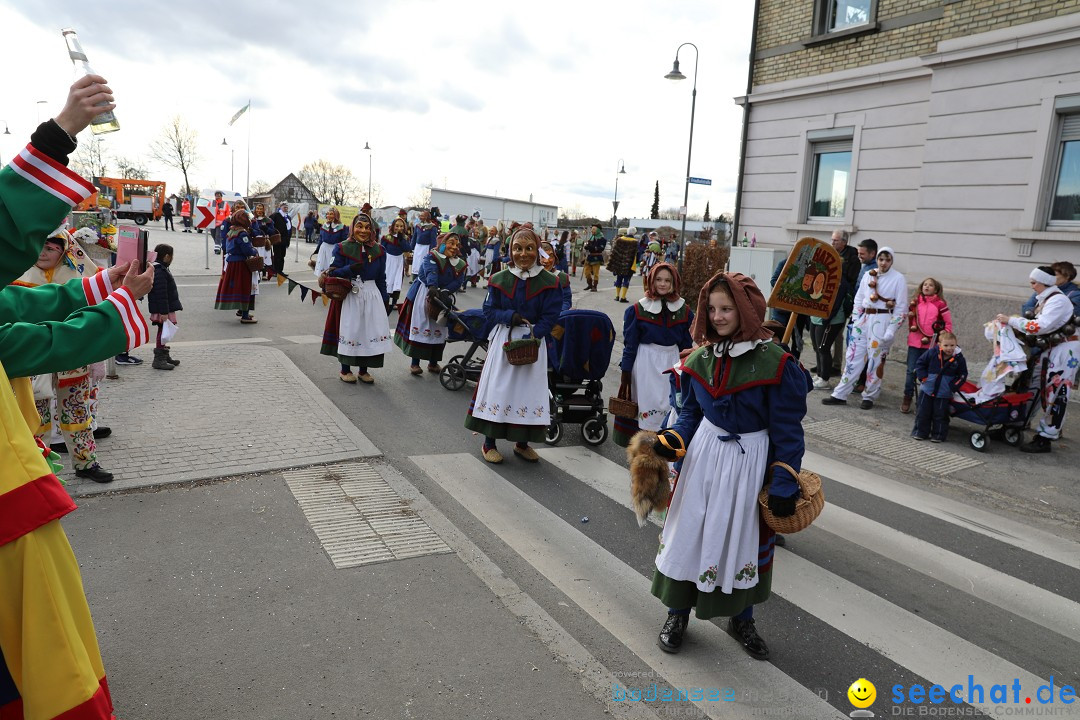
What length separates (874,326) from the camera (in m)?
9.54

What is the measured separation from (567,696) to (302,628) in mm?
1433

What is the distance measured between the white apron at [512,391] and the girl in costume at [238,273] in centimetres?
839

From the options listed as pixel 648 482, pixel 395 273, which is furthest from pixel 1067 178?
pixel 395 273

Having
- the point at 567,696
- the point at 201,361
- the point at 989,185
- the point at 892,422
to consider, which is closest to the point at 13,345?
the point at 567,696

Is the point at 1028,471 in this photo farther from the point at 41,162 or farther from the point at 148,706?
the point at 41,162

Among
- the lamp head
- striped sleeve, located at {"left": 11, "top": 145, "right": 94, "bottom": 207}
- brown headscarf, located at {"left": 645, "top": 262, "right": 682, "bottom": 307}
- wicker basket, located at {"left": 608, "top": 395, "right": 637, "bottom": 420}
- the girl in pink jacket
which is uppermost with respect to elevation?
the lamp head

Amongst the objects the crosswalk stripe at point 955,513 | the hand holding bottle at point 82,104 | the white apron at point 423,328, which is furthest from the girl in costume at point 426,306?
the hand holding bottle at point 82,104

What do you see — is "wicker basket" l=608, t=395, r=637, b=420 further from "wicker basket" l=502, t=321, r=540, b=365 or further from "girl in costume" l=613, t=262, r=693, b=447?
"wicker basket" l=502, t=321, r=540, b=365

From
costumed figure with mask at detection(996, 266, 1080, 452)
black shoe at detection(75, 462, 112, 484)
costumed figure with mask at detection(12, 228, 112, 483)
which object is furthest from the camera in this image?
costumed figure with mask at detection(996, 266, 1080, 452)

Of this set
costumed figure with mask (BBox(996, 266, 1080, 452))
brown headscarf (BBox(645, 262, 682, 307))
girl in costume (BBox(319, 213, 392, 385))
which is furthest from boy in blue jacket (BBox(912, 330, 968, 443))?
girl in costume (BBox(319, 213, 392, 385))

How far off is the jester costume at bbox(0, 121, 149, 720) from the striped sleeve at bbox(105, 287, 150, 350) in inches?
5.8

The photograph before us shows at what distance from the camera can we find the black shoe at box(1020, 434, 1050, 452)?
25.7 ft

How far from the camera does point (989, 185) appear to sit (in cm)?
1234

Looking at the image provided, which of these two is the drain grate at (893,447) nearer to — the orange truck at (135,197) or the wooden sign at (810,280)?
the wooden sign at (810,280)
